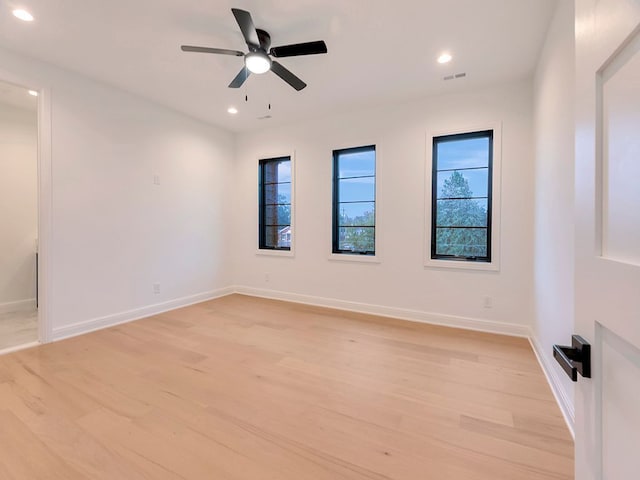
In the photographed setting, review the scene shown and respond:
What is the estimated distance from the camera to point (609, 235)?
2.00 feet

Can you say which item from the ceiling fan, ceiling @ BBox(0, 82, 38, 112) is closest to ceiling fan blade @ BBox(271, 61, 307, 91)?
the ceiling fan

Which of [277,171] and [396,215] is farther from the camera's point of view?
[277,171]

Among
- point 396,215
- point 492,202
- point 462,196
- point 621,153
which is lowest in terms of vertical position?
point 621,153

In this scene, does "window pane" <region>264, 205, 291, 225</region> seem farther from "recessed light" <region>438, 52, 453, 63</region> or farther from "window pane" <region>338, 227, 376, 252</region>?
"recessed light" <region>438, 52, 453, 63</region>

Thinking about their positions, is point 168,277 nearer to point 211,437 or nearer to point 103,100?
point 103,100

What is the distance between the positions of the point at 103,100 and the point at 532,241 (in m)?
5.02

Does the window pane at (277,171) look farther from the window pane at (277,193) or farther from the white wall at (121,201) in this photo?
the white wall at (121,201)

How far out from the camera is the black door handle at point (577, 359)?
681 mm

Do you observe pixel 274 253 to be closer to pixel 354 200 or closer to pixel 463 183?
pixel 354 200

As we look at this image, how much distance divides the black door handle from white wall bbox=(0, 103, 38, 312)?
218 inches

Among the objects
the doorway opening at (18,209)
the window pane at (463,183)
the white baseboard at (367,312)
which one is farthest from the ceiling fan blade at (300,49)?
the doorway opening at (18,209)

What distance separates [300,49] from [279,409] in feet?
8.74

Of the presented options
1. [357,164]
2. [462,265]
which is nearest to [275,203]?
[357,164]

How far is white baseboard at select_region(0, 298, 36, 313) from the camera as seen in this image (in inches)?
155
